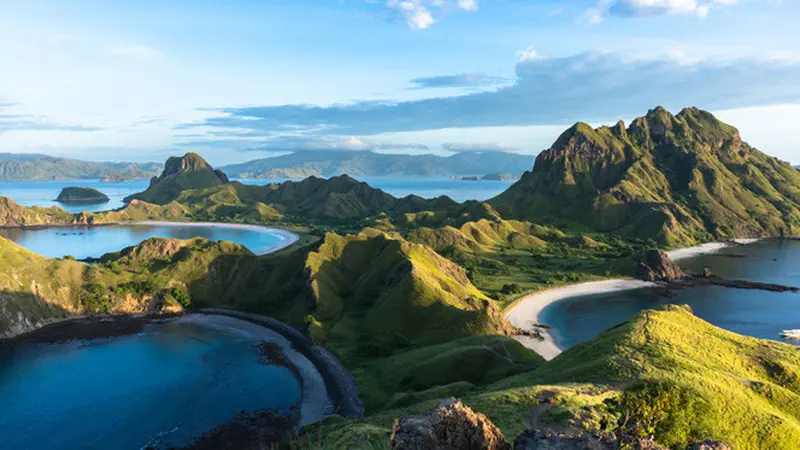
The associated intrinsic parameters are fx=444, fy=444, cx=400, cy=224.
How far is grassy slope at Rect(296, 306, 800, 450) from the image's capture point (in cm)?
4819

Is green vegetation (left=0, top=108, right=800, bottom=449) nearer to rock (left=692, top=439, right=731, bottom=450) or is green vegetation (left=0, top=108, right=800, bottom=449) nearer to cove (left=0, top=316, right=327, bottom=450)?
rock (left=692, top=439, right=731, bottom=450)

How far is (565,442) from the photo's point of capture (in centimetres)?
2750

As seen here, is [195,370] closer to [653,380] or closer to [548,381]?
[548,381]

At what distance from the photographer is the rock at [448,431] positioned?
28.5 meters

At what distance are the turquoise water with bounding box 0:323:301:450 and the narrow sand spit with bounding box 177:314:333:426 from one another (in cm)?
302

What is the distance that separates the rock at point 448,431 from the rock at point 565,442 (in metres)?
2.32

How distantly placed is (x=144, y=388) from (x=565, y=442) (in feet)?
343

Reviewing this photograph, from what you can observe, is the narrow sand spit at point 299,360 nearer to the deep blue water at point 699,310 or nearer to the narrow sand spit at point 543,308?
the narrow sand spit at point 543,308

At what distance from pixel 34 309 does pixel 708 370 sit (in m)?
170

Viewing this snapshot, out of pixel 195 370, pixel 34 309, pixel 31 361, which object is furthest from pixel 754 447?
pixel 34 309

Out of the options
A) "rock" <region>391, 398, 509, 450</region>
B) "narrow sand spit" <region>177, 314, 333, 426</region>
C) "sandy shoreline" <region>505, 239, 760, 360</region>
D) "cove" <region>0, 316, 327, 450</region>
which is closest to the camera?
"rock" <region>391, 398, 509, 450</region>

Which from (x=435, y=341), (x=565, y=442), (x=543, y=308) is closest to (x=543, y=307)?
(x=543, y=308)

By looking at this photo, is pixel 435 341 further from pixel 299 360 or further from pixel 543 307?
pixel 543 307

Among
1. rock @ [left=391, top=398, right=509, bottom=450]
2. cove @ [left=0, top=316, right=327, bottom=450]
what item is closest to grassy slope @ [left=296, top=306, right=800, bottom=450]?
rock @ [left=391, top=398, right=509, bottom=450]
